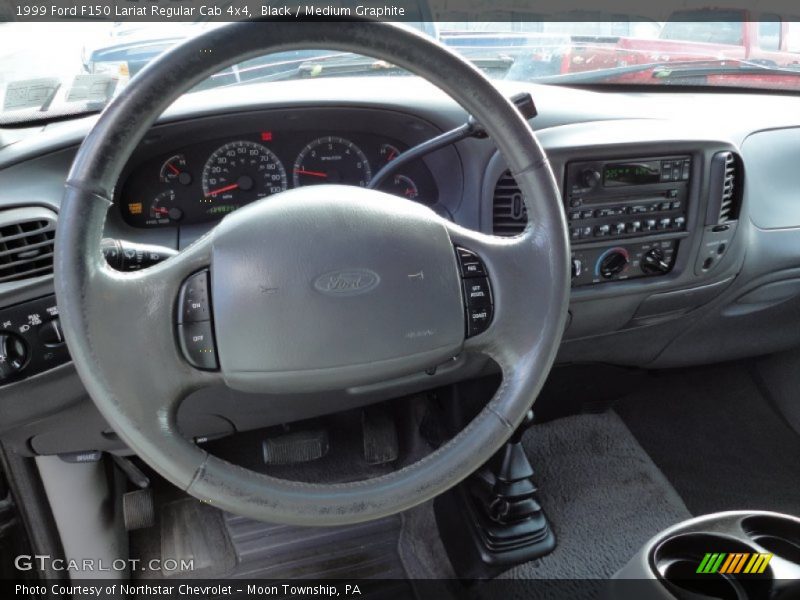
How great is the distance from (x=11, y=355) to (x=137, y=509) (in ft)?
2.45

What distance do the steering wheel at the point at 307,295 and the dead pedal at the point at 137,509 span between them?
3.48 ft

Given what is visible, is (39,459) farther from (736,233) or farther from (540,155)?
(736,233)

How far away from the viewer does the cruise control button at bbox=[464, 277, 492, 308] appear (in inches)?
36.9

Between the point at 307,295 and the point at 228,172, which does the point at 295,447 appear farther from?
the point at 307,295

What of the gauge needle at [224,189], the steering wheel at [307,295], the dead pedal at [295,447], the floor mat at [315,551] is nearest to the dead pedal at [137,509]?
the floor mat at [315,551]

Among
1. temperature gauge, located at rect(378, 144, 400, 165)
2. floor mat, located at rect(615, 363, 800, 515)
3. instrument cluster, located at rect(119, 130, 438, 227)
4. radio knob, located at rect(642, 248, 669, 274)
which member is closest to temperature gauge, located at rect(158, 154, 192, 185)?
instrument cluster, located at rect(119, 130, 438, 227)

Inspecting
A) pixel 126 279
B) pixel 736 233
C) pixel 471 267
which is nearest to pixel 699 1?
pixel 736 233

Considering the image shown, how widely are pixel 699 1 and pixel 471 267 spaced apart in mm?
1208

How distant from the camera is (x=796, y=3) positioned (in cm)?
181

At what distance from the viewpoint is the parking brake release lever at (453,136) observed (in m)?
1.28

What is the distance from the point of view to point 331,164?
4.96ft

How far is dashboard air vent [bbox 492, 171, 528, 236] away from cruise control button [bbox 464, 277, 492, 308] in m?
0.49

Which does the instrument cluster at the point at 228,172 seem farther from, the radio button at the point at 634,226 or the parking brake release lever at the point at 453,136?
the radio button at the point at 634,226

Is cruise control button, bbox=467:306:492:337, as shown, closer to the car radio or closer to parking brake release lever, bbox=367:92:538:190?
parking brake release lever, bbox=367:92:538:190
